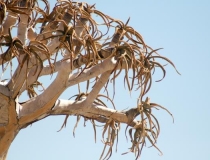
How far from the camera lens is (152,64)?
7566 mm

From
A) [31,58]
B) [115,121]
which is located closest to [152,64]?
[115,121]

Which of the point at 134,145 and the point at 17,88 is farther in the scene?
the point at 134,145

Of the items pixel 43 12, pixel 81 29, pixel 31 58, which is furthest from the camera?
pixel 43 12

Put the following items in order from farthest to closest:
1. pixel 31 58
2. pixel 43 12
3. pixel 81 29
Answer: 1. pixel 43 12
2. pixel 81 29
3. pixel 31 58

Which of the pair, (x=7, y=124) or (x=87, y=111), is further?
(x=87, y=111)

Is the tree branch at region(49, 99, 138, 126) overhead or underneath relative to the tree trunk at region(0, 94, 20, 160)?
overhead

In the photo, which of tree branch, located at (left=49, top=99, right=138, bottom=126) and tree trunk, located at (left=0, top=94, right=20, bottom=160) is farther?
tree branch, located at (left=49, top=99, right=138, bottom=126)

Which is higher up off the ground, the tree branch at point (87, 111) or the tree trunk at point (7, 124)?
the tree branch at point (87, 111)

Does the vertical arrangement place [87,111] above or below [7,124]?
above

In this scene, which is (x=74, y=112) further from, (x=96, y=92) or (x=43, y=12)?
(x=43, y=12)

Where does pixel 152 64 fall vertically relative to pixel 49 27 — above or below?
below

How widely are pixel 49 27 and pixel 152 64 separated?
144 cm

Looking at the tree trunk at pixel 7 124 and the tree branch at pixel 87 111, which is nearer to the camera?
the tree trunk at pixel 7 124

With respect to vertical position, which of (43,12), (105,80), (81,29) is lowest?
(105,80)
